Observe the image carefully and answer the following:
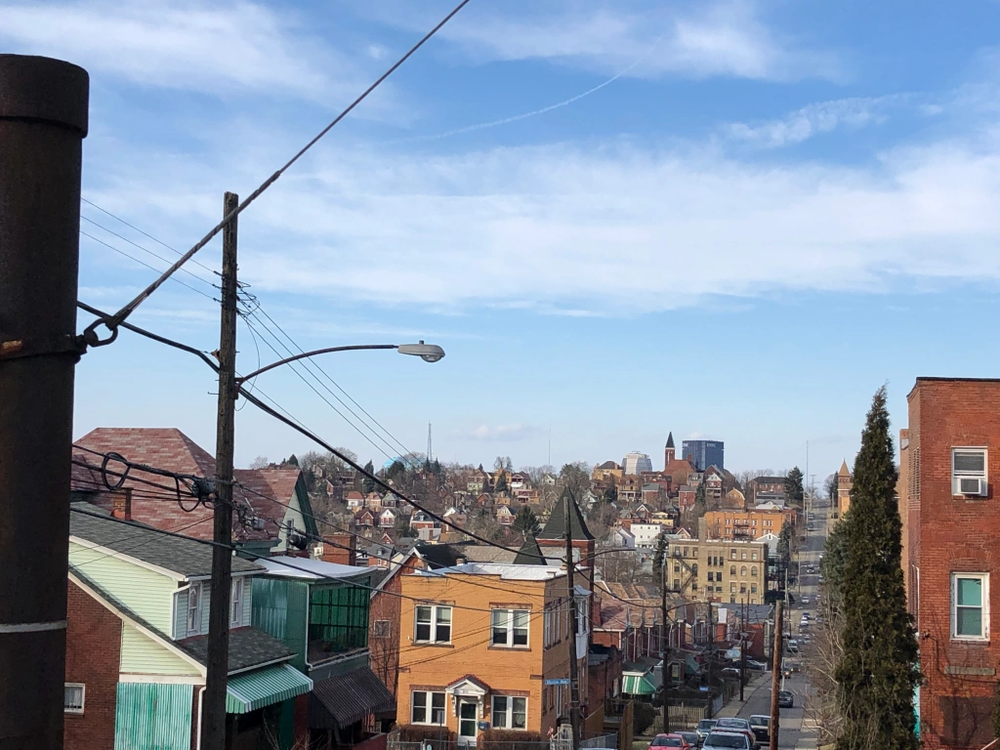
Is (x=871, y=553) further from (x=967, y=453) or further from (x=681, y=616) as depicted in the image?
(x=681, y=616)

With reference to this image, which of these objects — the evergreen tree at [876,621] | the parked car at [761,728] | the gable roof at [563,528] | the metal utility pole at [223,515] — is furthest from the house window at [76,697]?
the gable roof at [563,528]

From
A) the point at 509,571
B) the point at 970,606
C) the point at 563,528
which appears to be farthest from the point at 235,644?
the point at 563,528

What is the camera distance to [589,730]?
48.0 m

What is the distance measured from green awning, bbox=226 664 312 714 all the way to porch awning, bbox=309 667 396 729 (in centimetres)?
136

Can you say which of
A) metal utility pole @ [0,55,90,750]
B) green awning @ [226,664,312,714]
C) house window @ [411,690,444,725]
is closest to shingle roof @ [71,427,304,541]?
green awning @ [226,664,312,714]

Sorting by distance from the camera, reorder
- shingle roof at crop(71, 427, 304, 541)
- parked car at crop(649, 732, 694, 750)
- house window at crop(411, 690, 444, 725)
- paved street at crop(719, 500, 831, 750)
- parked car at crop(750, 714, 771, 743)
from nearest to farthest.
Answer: shingle roof at crop(71, 427, 304, 541)
parked car at crop(649, 732, 694, 750)
house window at crop(411, 690, 444, 725)
parked car at crop(750, 714, 771, 743)
paved street at crop(719, 500, 831, 750)

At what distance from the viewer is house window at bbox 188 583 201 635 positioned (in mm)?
24739

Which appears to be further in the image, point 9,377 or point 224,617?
point 224,617

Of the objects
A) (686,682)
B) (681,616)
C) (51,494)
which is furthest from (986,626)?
(681,616)

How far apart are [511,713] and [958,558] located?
66.7 ft

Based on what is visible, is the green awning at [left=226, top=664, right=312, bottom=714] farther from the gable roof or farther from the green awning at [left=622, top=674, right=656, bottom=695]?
the green awning at [left=622, top=674, right=656, bottom=695]

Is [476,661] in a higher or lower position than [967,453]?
lower

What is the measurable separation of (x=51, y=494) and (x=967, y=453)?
2715 cm

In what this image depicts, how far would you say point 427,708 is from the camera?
4322cm
